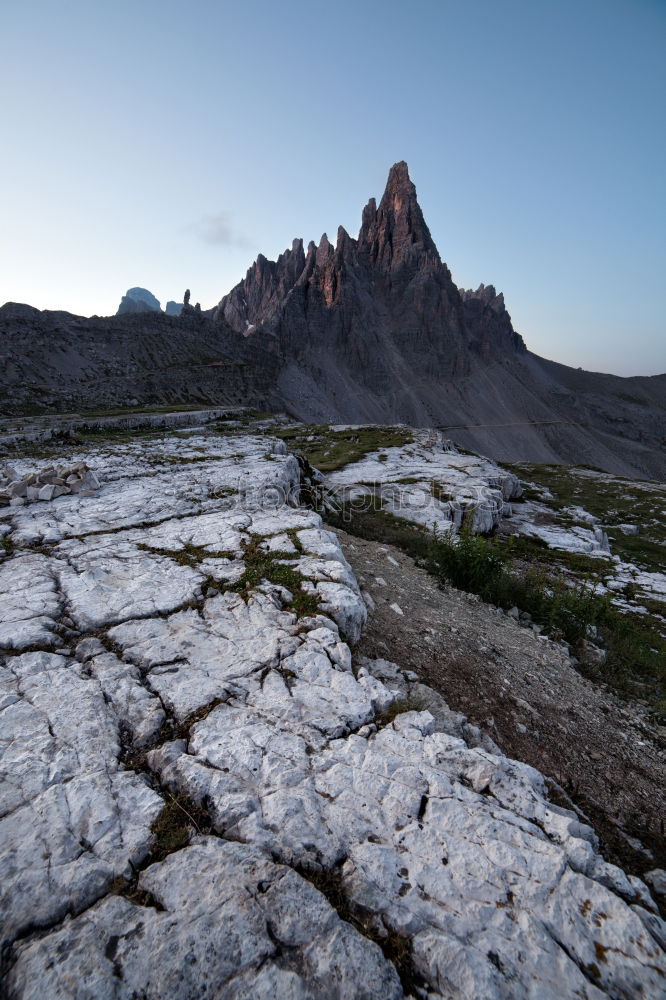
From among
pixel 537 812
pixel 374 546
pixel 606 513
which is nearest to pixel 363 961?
pixel 537 812

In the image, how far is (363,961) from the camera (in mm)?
2174

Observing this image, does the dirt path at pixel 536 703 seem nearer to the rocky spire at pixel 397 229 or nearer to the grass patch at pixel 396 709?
the grass patch at pixel 396 709

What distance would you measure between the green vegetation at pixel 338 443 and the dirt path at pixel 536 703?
15.0m

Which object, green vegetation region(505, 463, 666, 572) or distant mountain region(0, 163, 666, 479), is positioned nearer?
green vegetation region(505, 463, 666, 572)

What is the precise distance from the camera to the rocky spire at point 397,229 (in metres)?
113

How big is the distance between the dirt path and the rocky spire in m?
126

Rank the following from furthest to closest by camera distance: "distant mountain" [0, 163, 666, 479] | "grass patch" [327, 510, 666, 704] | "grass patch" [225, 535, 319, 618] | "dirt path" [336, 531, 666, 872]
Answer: "distant mountain" [0, 163, 666, 479], "grass patch" [327, 510, 666, 704], "grass patch" [225, 535, 319, 618], "dirt path" [336, 531, 666, 872]

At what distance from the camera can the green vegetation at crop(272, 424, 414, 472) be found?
2334 centimetres

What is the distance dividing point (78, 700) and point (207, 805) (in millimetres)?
1728

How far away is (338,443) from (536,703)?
24146 millimetres

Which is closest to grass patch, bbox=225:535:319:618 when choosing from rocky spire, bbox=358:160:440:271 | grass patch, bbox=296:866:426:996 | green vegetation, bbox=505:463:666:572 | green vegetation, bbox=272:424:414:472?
grass patch, bbox=296:866:426:996

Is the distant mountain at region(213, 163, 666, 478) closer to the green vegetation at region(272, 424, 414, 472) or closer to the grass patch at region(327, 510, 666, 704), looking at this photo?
the green vegetation at region(272, 424, 414, 472)

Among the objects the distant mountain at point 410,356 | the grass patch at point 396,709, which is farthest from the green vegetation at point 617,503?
the distant mountain at point 410,356

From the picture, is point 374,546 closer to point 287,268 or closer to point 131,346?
point 131,346
